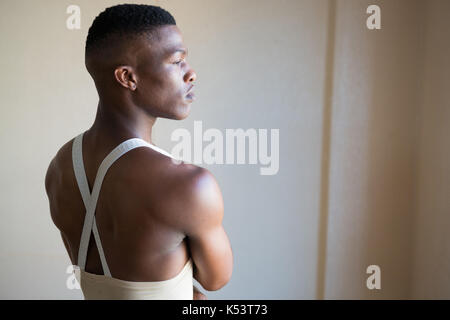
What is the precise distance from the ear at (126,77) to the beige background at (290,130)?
128 centimetres

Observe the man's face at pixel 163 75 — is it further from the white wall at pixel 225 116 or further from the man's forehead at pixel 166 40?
the white wall at pixel 225 116

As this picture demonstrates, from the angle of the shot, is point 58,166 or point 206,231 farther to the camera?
point 58,166

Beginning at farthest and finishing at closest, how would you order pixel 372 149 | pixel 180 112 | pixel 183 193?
1. pixel 372 149
2. pixel 180 112
3. pixel 183 193

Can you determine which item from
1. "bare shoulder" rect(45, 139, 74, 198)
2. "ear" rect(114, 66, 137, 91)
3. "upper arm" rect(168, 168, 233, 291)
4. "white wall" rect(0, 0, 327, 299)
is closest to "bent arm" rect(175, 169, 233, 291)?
"upper arm" rect(168, 168, 233, 291)

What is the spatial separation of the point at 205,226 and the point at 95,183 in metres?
0.27

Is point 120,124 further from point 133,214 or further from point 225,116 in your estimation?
point 225,116

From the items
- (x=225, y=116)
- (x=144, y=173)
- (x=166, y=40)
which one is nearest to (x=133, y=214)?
(x=144, y=173)

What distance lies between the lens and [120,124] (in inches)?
42.1

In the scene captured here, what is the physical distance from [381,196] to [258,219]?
63 cm

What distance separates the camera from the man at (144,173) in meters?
0.99

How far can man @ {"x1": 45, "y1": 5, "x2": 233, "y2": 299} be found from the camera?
988 millimetres

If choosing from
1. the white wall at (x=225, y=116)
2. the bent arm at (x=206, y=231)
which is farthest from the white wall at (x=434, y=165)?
the bent arm at (x=206, y=231)

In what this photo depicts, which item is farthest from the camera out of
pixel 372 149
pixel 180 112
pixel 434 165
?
pixel 372 149

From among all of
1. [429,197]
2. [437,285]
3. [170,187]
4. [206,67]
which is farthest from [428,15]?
[170,187]
